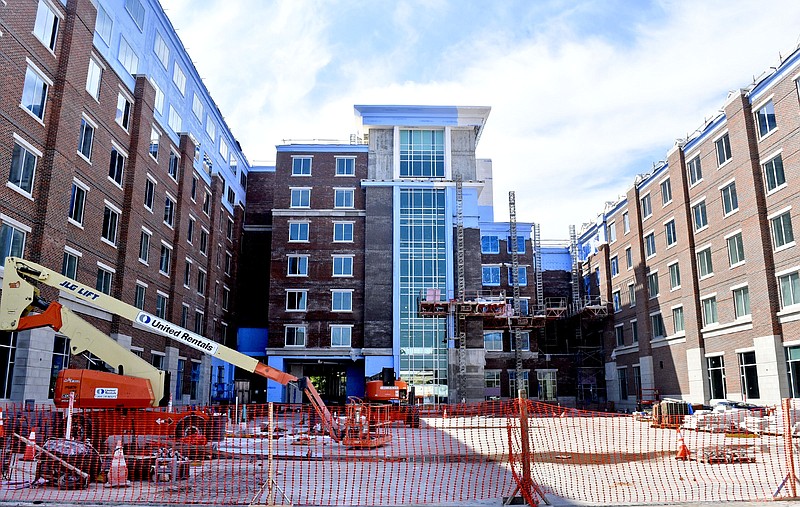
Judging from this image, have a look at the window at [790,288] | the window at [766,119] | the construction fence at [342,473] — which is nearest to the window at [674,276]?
the window at [790,288]

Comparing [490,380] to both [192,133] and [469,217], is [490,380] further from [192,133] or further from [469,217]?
[192,133]

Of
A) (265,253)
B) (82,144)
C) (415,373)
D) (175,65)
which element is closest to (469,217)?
(415,373)

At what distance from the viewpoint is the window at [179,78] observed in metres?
40.7

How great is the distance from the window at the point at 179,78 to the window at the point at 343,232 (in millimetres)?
15282

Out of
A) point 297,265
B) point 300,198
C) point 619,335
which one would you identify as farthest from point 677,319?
point 300,198

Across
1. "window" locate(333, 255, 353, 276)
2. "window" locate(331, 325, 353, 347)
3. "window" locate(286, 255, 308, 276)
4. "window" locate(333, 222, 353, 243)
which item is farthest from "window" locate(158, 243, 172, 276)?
"window" locate(333, 222, 353, 243)

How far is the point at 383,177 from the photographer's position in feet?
167

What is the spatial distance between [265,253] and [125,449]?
43786mm

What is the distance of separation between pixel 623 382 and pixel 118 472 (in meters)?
44.9

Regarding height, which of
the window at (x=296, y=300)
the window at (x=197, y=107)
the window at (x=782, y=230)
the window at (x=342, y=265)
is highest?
the window at (x=197, y=107)

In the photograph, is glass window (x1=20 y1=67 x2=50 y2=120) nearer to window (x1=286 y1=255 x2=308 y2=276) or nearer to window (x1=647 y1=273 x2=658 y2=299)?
window (x1=286 y1=255 x2=308 y2=276)

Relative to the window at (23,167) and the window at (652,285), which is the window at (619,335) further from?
the window at (23,167)

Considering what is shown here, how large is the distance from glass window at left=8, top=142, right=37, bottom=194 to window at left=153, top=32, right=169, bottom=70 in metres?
15.2

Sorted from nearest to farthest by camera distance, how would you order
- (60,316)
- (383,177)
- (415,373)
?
(60,316)
(415,373)
(383,177)
